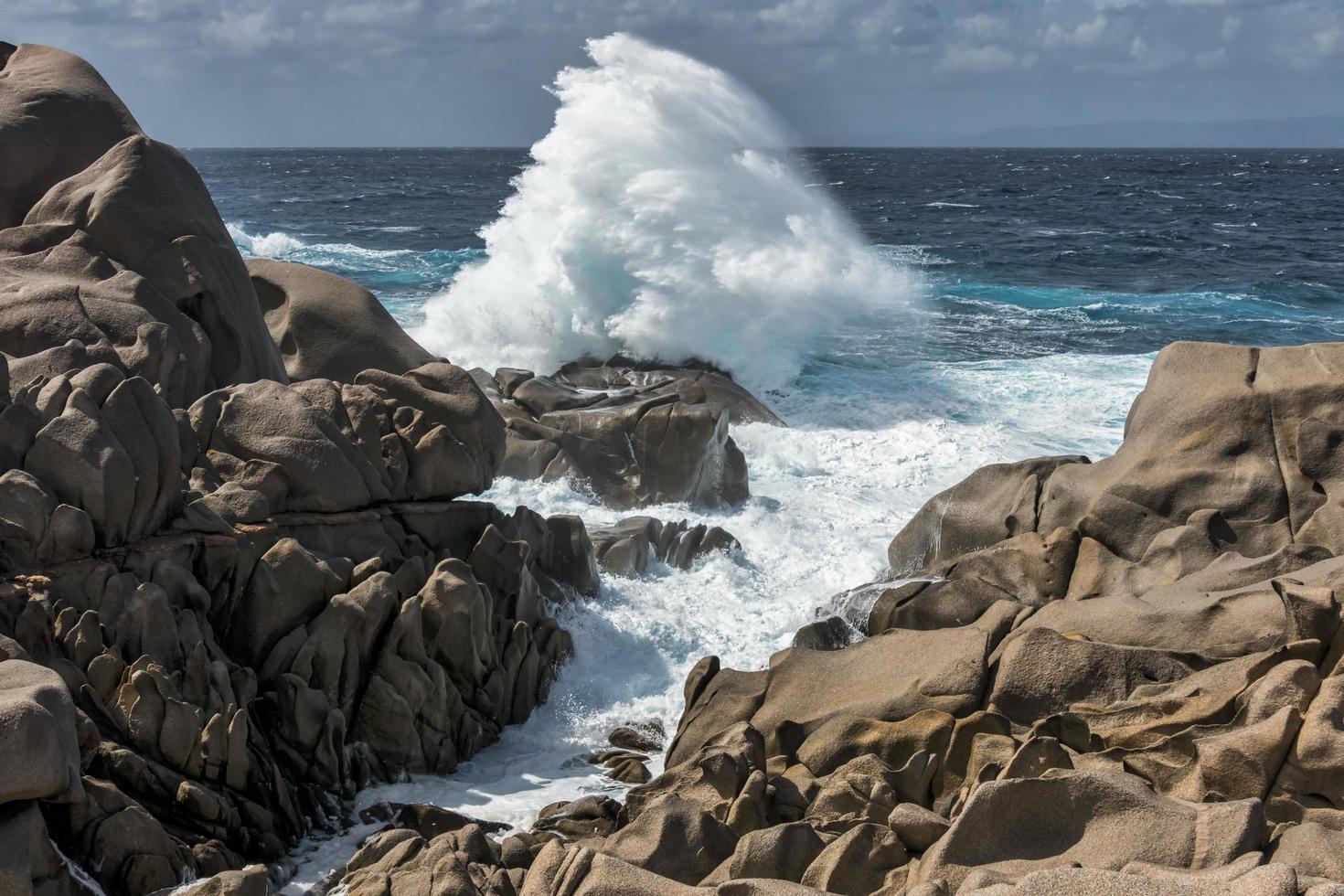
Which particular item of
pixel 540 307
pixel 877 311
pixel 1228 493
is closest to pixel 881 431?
pixel 540 307

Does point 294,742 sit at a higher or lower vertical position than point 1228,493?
lower

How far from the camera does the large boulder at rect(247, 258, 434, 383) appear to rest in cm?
1499

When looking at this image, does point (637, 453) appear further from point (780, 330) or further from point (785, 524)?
point (780, 330)

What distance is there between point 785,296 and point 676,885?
20.8m

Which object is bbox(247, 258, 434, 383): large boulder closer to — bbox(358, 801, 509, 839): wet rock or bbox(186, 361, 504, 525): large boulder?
bbox(186, 361, 504, 525): large boulder

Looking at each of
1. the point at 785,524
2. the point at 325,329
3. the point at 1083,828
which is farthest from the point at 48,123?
the point at 1083,828

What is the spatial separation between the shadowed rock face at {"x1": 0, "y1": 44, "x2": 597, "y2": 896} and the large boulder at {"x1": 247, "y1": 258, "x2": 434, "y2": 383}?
1.51 meters

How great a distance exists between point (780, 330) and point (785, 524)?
384 inches

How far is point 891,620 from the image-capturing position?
11336mm

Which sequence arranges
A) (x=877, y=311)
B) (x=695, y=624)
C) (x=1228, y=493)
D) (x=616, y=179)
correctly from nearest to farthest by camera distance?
1. (x=1228, y=493)
2. (x=695, y=624)
3. (x=616, y=179)
4. (x=877, y=311)

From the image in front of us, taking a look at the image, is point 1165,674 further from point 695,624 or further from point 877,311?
point 877,311

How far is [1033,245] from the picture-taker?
47656mm

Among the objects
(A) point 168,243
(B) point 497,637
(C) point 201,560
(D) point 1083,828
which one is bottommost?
(B) point 497,637

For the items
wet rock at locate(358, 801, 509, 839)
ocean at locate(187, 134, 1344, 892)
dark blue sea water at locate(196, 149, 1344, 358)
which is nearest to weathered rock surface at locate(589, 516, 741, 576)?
ocean at locate(187, 134, 1344, 892)
